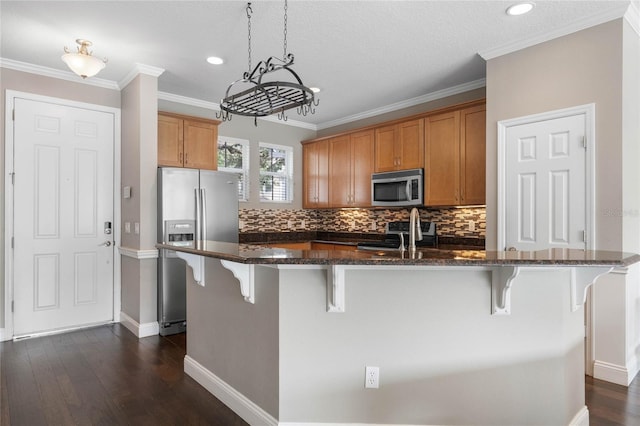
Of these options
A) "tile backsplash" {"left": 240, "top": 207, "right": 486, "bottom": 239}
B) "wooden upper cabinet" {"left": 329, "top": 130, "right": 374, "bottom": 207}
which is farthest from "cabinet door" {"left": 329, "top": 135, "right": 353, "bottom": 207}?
"tile backsplash" {"left": 240, "top": 207, "right": 486, "bottom": 239}

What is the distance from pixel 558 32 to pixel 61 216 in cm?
476

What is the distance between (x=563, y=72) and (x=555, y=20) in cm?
38

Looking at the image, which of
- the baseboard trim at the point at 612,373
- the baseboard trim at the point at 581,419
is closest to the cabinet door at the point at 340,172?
the baseboard trim at the point at 612,373

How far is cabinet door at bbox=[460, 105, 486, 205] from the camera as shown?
401cm

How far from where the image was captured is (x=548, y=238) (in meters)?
3.10

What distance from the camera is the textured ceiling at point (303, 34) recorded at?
275 centimetres

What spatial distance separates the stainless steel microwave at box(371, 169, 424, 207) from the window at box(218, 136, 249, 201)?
1.79 m

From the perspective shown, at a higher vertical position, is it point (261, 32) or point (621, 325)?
point (261, 32)

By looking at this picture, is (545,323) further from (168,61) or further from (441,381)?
(168,61)

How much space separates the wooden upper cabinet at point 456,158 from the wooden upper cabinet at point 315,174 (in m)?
1.71

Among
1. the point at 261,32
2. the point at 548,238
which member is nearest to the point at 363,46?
the point at 261,32

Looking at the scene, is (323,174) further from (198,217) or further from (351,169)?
(198,217)

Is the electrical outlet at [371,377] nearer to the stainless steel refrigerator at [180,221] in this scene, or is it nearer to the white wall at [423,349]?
the white wall at [423,349]

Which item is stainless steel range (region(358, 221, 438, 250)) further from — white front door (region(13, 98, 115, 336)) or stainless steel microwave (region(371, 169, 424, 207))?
white front door (region(13, 98, 115, 336))
